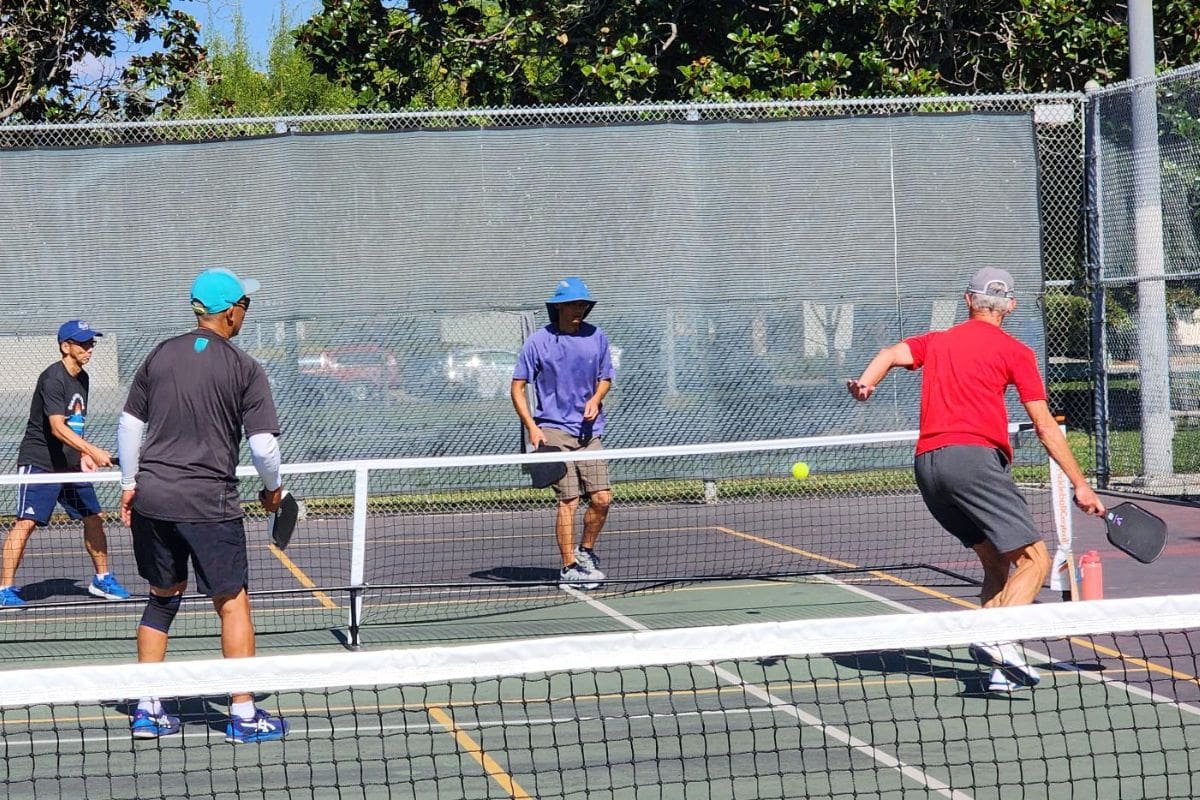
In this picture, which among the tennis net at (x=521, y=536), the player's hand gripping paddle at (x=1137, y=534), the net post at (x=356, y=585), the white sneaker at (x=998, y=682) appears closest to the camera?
the white sneaker at (x=998, y=682)

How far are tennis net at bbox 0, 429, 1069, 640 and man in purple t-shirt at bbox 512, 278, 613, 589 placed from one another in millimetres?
444

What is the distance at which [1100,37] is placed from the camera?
15.9 m

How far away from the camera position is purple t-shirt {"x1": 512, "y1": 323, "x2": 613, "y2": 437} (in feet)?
28.6

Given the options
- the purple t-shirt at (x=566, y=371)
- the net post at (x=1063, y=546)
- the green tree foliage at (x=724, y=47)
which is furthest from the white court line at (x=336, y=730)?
the green tree foliage at (x=724, y=47)

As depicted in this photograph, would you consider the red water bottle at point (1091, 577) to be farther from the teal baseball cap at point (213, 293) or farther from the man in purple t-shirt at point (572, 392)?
the teal baseball cap at point (213, 293)

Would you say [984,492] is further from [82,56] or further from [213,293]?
[82,56]

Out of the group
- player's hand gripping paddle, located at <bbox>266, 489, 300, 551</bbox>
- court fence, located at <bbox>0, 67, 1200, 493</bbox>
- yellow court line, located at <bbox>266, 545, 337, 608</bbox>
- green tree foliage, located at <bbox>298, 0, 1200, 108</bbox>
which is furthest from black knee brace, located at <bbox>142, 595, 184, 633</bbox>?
green tree foliage, located at <bbox>298, 0, 1200, 108</bbox>

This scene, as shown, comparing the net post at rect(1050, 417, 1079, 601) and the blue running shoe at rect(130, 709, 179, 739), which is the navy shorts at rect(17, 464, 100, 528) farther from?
the net post at rect(1050, 417, 1079, 601)

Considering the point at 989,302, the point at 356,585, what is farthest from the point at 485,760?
the point at 989,302

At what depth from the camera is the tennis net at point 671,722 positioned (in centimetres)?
352

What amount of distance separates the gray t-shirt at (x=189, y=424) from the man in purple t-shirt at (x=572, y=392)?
10.6ft

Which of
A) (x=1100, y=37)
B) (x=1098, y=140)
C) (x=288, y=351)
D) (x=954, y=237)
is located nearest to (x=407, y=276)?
(x=288, y=351)

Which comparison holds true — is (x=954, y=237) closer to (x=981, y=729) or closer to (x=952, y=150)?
(x=952, y=150)

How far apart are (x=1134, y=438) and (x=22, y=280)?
887 cm
